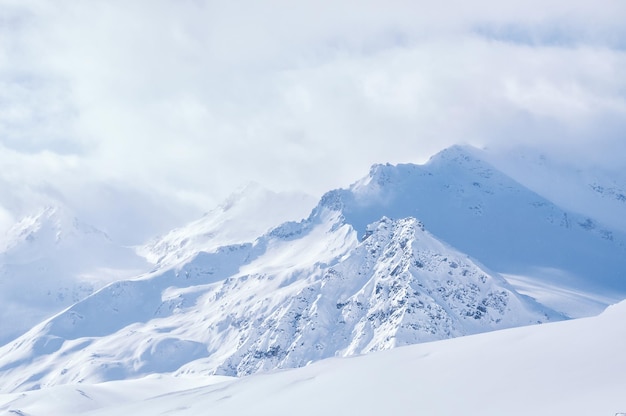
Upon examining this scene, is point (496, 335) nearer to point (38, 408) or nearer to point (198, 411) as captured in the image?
point (198, 411)

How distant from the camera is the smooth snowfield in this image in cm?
5041

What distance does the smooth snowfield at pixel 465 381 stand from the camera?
5041 centimetres

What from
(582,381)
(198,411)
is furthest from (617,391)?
(198,411)

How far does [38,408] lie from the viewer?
648 ft

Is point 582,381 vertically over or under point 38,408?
under

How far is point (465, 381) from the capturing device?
5728 cm

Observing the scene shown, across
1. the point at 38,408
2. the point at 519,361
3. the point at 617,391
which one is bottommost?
the point at 617,391

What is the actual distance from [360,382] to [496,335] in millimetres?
10699

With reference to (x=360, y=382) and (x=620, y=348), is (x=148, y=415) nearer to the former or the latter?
(x=360, y=382)

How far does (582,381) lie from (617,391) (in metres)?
3.96

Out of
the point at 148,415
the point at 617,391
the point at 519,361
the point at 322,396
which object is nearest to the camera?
the point at 617,391

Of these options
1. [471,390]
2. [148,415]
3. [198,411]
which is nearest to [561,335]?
[471,390]

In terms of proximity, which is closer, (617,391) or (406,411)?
(617,391)

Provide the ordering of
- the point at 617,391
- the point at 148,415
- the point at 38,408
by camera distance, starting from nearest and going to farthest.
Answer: the point at 617,391, the point at 148,415, the point at 38,408
